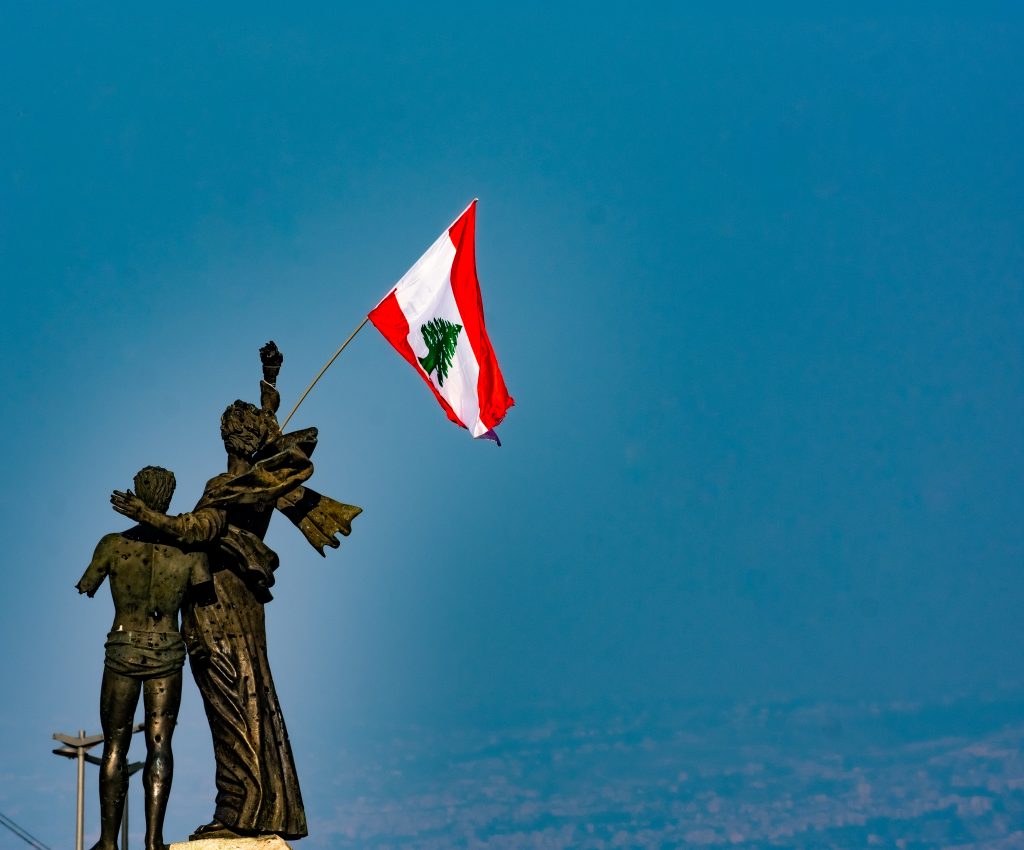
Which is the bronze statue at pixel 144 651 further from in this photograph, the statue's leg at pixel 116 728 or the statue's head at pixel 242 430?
the statue's head at pixel 242 430

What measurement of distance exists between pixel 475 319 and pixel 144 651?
271 inches

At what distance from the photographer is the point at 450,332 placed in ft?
76.4

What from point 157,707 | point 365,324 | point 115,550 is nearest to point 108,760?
point 157,707

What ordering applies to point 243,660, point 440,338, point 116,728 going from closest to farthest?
point 116,728, point 243,660, point 440,338

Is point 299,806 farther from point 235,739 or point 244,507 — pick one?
point 244,507

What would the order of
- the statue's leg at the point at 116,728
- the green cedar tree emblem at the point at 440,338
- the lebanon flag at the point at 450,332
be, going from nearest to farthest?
the statue's leg at the point at 116,728
the lebanon flag at the point at 450,332
the green cedar tree emblem at the point at 440,338

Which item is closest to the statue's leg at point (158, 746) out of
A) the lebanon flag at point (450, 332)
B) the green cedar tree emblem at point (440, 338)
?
the lebanon flag at point (450, 332)

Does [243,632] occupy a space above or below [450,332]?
below

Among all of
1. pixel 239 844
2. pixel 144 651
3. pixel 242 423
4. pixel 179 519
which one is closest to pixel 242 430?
pixel 242 423

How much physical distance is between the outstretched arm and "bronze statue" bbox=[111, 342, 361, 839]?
1cm

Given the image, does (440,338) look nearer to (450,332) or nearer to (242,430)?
(450,332)

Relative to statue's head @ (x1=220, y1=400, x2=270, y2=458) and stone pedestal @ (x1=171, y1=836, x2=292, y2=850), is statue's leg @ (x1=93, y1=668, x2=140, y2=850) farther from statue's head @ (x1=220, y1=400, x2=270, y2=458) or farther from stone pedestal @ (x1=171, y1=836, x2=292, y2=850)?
statue's head @ (x1=220, y1=400, x2=270, y2=458)

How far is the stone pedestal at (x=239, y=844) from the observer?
18062mm

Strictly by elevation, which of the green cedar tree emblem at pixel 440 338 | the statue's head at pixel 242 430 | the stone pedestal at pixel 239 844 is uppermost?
the green cedar tree emblem at pixel 440 338
